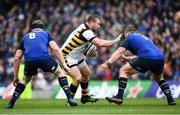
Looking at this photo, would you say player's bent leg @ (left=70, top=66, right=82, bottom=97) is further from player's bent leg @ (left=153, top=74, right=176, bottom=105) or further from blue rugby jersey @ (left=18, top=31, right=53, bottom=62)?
player's bent leg @ (left=153, top=74, right=176, bottom=105)

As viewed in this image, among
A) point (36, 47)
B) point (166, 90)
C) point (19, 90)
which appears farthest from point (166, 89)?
point (19, 90)

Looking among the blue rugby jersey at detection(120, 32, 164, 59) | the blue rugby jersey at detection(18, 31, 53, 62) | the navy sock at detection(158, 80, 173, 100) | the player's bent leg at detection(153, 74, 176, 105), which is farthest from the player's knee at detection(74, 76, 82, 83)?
the navy sock at detection(158, 80, 173, 100)

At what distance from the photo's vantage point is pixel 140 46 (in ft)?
56.5

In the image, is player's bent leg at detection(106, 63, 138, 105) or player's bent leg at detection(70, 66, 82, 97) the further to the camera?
player's bent leg at detection(70, 66, 82, 97)

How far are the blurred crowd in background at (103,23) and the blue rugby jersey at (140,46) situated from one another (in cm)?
1080

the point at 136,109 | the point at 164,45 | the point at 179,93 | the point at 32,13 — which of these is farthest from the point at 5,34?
the point at 136,109

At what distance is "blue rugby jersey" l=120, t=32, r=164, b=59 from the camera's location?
17.2 m

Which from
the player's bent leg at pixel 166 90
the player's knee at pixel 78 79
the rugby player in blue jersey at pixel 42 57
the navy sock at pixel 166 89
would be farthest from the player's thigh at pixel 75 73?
the navy sock at pixel 166 89

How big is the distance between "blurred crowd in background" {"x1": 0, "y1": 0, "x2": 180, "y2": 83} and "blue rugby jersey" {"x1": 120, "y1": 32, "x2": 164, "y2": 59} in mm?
10796

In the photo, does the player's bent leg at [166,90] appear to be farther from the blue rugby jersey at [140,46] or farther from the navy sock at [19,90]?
the navy sock at [19,90]

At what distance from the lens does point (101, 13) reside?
32281mm

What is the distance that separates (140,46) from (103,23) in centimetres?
1378

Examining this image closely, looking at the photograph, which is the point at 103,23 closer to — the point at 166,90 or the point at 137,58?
the point at 166,90

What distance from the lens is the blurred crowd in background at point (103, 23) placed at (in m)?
29.1
